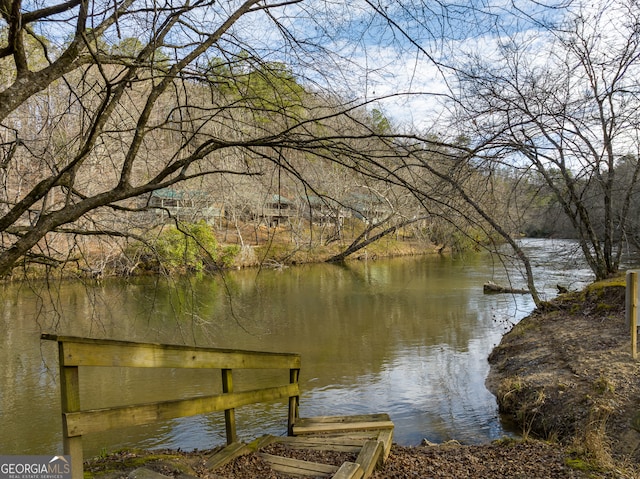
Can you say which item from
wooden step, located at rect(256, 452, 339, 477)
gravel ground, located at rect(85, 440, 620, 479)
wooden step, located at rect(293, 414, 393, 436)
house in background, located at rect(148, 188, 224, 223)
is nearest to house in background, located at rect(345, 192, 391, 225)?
wooden step, located at rect(256, 452, 339, 477)

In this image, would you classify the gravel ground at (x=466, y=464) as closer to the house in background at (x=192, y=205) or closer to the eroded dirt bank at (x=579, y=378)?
the eroded dirt bank at (x=579, y=378)

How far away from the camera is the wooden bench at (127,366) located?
8.22 ft

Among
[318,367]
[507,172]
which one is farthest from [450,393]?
[507,172]

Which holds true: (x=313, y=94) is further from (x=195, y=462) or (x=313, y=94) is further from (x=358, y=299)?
(x=358, y=299)

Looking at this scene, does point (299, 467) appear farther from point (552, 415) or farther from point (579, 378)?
point (579, 378)

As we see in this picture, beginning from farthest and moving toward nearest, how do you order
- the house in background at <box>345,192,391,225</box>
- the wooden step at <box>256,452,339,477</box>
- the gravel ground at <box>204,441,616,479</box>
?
the house in background at <box>345,192,391,225</box> < the gravel ground at <box>204,441,616,479</box> < the wooden step at <box>256,452,339,477</box>

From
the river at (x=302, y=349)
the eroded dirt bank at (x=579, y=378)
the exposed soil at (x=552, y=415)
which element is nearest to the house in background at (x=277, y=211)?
the river at (x=302, y=349)

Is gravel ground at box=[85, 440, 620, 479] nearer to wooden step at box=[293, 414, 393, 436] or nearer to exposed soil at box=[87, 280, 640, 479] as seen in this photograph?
exposed soil at box=[87, 280, 640, 479]

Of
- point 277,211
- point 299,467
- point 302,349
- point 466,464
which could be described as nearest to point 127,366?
point 299,467

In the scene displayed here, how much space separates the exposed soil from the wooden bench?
14.8 inches

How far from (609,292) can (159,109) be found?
8614 millimetres

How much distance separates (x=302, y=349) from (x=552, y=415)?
235 inches

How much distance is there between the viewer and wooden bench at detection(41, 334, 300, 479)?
2.51 meters

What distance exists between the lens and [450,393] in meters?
8.41
